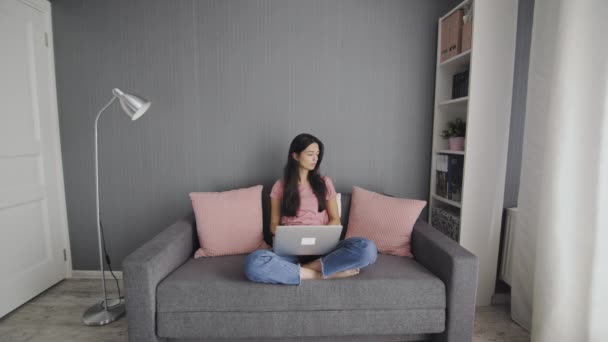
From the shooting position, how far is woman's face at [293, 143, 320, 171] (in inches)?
76.0

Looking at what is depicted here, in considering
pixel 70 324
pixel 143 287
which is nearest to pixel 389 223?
pixel 143 287

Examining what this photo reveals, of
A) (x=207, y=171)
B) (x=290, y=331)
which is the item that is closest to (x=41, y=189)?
(x=207, y=171)

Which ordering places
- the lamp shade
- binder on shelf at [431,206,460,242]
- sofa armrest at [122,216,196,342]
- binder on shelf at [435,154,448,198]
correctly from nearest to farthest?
sofa armrest at [122,216,196,342] < the lamp shade < binder on shelf at [431,206,460,242] < binder on shelf at [435,154,448,198]

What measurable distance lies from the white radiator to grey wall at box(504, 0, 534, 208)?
5.1 inches

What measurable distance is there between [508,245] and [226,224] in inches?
73.0

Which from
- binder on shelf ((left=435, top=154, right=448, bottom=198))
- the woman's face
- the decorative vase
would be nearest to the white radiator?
binder on shelf ((left=435, top=154, right=448, bottom=198))

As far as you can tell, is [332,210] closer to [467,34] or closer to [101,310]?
[467,34]

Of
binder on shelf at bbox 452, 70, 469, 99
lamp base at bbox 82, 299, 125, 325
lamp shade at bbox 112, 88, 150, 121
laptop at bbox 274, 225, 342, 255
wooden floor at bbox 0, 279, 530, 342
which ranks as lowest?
wooden floor at bbox 0, 279, 530, 342

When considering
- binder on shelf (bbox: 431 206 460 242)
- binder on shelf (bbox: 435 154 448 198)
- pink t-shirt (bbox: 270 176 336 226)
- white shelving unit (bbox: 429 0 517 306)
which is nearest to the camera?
white shelving unit (bbox: 429 0 517 306)

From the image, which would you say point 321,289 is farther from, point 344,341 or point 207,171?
point 207,171

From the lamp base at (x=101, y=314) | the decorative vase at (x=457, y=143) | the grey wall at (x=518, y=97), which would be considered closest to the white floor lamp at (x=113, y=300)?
the lamp base at (x=101, y=314)

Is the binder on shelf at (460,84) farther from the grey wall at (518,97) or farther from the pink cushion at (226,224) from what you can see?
the pink cushion at (226,224)

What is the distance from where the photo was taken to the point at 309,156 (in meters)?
1.94

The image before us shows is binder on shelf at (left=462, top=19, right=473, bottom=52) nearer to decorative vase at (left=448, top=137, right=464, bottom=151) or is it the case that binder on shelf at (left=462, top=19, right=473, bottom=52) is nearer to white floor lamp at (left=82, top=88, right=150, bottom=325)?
decorative vase at (left=448, top=137, right=464, bottom=151)
